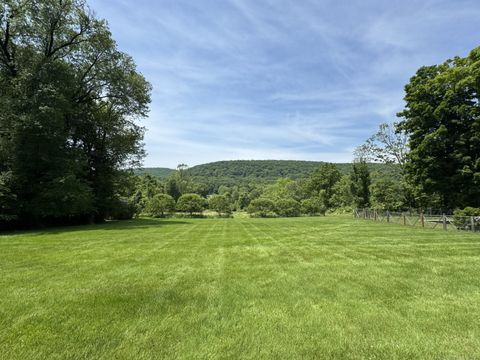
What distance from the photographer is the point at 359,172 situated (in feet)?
165

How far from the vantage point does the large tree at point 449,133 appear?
76.5ft

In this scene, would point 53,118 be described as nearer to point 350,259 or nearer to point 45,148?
point 45,148

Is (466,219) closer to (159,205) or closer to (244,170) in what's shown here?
(159,205)

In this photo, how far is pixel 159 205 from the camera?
4700cm

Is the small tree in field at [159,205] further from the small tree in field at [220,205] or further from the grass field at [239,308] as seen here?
the grass field at [239,308]

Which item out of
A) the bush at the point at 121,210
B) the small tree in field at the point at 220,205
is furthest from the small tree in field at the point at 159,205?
the bush at the point at 121,210

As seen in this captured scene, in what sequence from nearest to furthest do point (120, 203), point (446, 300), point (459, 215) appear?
point (446, 300), point (459, 215), point (120, 203)

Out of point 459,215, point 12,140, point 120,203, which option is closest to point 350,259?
point 459,215

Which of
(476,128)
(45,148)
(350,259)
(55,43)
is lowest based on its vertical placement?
(350,259)

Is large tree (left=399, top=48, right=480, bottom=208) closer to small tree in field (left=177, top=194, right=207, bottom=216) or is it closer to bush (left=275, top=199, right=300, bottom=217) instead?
bush (left=275, top=199, right=300, bottom=217)

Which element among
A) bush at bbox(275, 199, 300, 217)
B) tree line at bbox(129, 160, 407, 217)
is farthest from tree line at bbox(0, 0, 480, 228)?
bush at bbox(275, 199, 300, 217)

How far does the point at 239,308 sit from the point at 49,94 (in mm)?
20809

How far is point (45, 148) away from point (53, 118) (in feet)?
7.14

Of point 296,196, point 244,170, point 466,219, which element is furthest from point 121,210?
point 244,170
